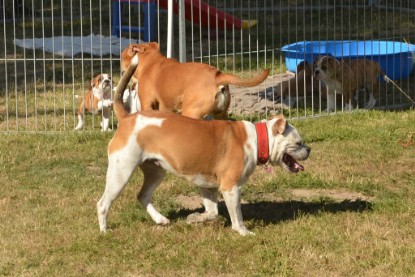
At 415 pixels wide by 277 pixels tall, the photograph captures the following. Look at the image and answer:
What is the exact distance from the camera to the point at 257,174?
339 inches

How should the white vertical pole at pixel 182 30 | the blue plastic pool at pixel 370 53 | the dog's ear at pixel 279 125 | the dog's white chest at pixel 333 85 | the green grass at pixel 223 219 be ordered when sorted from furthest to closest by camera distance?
the blue plastic pool at pixel 370 53
the dog's white chest at pixel 333 85
the white vertical pole at pixel 182 30
the dog's ear at pixel 279 125
the green grass at pixel 223 219

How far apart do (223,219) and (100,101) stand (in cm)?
366

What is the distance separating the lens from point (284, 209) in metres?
7.56

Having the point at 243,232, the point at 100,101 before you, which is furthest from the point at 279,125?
the point at 100,101

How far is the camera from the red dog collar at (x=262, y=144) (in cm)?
685

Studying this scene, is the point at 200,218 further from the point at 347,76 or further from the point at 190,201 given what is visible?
the point at 347,76

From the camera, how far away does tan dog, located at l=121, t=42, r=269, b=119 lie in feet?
28.4

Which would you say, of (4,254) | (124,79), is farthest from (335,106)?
(4,254)

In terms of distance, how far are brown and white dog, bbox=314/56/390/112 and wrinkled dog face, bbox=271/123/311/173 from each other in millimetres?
4511

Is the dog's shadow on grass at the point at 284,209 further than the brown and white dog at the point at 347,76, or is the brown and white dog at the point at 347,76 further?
the brown and white dog at the point at 347,76

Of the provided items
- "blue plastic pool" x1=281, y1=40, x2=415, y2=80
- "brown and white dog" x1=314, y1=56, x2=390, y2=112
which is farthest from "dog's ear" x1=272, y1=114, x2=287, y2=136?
"blue plastic pool" x1=281, y1=40, x2=415, y2=80

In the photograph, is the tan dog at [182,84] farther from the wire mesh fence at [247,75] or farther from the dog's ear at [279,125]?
the dog's ear at [279,125]

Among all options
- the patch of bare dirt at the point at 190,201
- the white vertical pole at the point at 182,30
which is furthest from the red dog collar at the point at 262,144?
the white vertical pole at the point at 182,30

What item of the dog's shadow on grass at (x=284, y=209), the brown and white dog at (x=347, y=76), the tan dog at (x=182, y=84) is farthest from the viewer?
the brown and white dog at (x=347, y=76)
